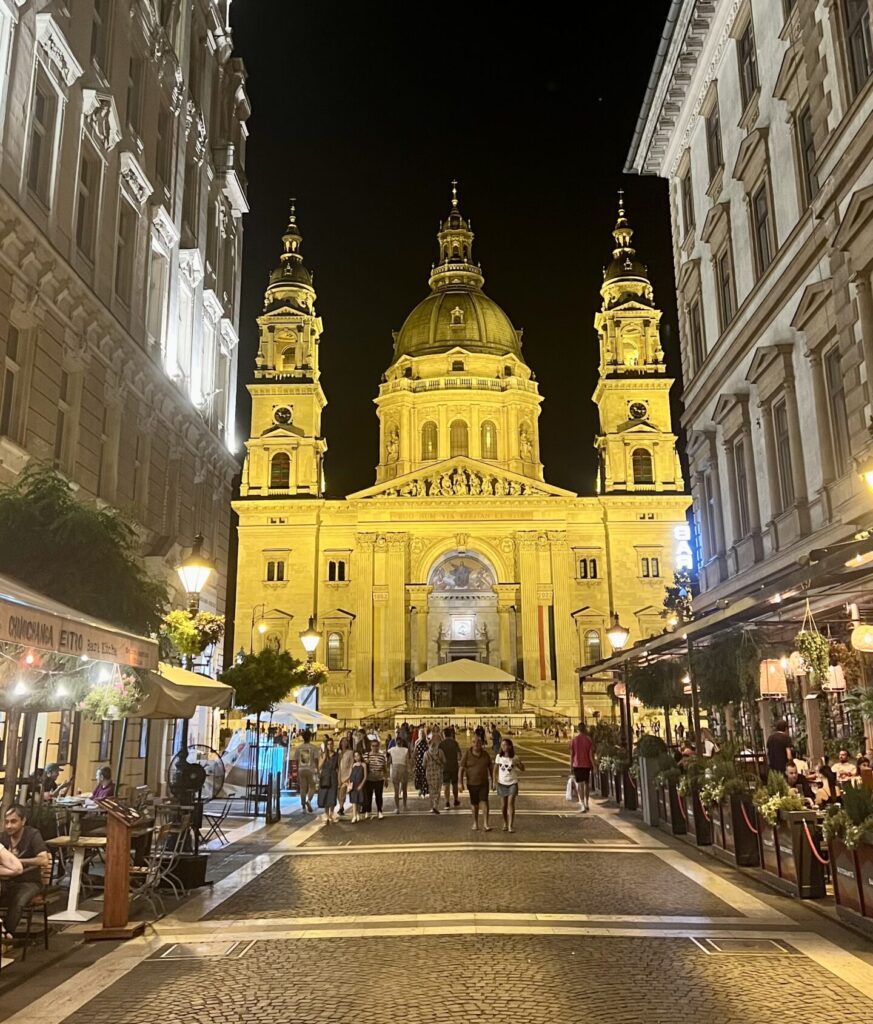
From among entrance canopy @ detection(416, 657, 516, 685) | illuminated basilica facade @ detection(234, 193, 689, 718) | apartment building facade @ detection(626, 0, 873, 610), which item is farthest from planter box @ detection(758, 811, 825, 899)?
illuminated basilica facade @ detection(234, 193, 689, 718)

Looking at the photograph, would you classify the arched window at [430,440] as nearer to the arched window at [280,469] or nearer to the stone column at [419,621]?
the arched window at [280,469]

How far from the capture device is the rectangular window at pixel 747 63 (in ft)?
67.8

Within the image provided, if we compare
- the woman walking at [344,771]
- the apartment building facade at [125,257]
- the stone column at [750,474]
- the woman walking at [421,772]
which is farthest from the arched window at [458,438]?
the woman walking at [344,771]

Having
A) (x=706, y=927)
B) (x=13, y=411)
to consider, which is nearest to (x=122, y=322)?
(x=13, y=411)

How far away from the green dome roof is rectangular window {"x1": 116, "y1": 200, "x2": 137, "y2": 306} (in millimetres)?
57777

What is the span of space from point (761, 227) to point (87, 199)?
48.0 ft

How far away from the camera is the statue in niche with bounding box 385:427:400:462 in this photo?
7556 cm

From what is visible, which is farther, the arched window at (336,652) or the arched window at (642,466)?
the arched window at (642,466)

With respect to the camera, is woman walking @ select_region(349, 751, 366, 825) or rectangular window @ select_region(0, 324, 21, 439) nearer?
rectangular window @ select_region(0, 324, 21, 439)

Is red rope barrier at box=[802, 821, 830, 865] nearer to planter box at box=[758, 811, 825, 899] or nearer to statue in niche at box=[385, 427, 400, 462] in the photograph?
planter box at box=[758, 811, 825, 899]

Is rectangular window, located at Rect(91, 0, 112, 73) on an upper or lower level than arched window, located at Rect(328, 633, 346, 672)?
upper

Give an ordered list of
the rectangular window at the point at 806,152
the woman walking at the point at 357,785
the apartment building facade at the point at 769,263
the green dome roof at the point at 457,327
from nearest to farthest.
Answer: the apartment building facade at the point at 769,263 → the rectangular window at the point at 806,152 → the woman walking at the point at 357,785 → the green dome roof at the point at 457,327

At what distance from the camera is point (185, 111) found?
82.0 feet

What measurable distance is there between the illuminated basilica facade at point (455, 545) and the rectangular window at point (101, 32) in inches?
1788
